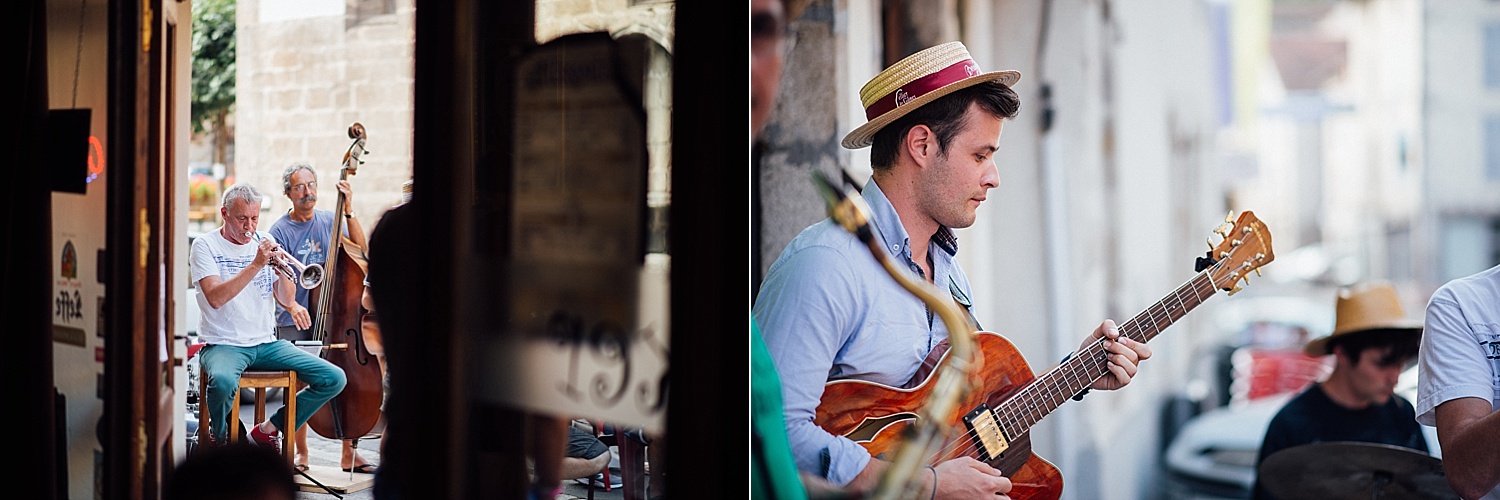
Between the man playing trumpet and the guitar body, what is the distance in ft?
4.12

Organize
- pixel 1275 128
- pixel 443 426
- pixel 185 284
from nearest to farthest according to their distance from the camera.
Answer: pixel 443 426 < pixel 185 284 < pixel 1275 128

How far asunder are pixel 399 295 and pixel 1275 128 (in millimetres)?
12026

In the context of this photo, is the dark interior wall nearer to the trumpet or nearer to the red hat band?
the trumpet

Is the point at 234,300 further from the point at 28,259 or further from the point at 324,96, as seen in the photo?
the point at 28,259

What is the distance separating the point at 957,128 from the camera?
262cm

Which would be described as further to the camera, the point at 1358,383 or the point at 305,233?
the point at 1358,383

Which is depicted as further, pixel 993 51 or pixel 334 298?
pixel 334 298

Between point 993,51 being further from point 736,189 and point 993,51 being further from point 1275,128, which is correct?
point 1275,128

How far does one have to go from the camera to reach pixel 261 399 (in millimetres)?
A: 3057

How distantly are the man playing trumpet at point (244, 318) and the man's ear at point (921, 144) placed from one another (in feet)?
4.83

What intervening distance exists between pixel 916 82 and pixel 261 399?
1.83 m

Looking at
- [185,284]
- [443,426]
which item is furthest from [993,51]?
[185,284]

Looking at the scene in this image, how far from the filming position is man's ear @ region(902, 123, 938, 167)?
104 inches

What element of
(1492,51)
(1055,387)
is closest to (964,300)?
(1055,387)
